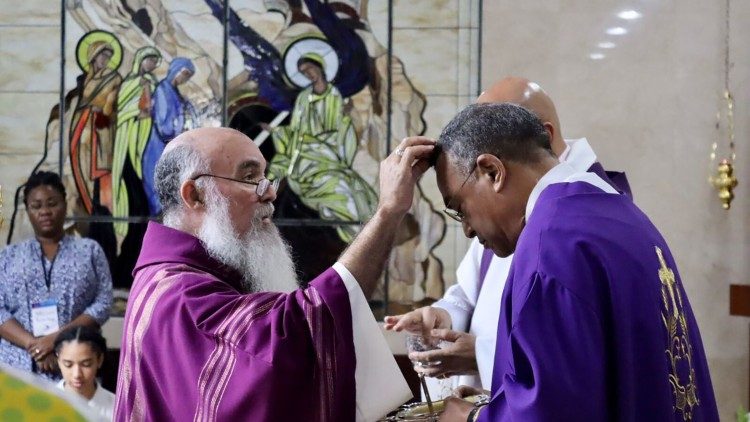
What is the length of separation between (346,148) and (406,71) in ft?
2.40

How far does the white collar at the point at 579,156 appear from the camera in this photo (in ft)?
11.7

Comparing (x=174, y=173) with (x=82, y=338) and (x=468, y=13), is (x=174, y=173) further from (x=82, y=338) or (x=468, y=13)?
(x=468, y=13)

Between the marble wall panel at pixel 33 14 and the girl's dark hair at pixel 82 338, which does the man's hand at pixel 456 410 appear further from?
the marble wall panel at pixel 33 14

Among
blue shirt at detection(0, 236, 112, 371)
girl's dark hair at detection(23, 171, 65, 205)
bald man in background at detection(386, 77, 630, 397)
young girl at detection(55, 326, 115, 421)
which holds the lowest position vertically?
young girl at detection(55, 326, 115, 421)

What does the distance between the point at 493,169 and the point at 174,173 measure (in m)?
1.03

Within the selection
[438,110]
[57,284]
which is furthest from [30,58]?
[438,110]

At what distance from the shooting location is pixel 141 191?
7.62 meters

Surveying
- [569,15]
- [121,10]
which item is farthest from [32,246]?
[569,15]

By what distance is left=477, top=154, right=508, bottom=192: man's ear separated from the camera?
7.79 ft

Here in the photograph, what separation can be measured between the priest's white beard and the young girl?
2968 millimetres

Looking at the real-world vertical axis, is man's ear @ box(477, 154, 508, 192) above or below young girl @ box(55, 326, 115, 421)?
above

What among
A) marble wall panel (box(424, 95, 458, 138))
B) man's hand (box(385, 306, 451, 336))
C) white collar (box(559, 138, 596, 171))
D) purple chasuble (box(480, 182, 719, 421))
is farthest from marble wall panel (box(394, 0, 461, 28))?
purple chasuble (box(480, 182, 719, 421))

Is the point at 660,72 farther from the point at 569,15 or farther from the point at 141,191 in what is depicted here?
the point at 141,191

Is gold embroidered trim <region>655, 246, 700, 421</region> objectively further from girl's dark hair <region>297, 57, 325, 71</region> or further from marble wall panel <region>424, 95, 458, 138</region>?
girl's dark hair <region>297, 57, 325, 71</region>
